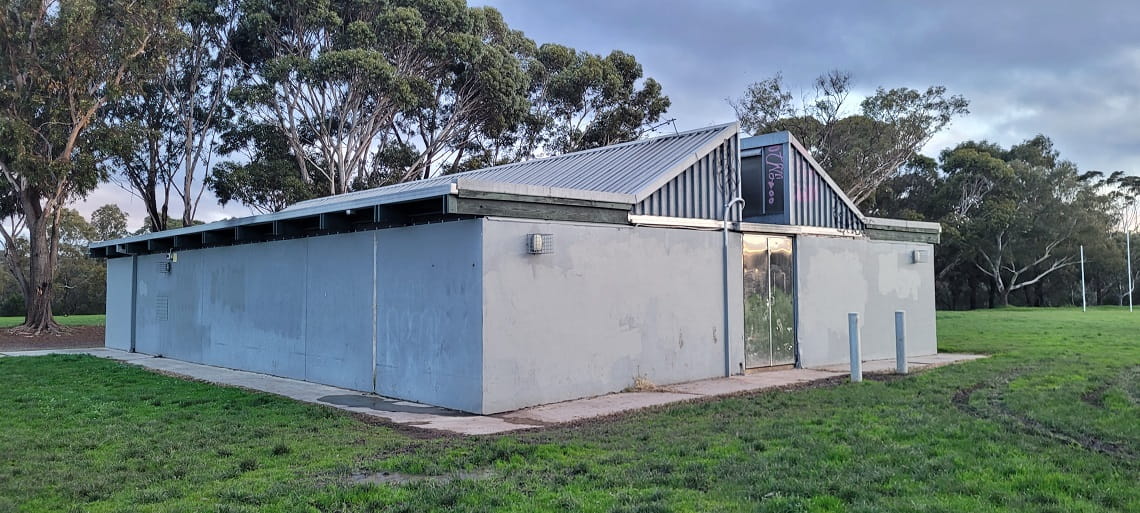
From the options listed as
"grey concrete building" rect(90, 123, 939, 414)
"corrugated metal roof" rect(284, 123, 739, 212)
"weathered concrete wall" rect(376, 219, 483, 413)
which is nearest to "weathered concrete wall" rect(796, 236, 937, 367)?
"grey concrete building" rect(90, 123, 939, 414)

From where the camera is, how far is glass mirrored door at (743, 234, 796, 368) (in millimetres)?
12742

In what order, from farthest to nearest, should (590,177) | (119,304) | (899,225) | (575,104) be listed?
(575,104)
(119,304)
(899,225)
(590,177)

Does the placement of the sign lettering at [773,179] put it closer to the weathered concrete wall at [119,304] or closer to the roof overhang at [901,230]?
the roof overhang at [901,230]

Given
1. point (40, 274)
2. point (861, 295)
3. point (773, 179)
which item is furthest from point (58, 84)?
point (861, 295)

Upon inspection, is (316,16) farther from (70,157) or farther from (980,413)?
(980,413)

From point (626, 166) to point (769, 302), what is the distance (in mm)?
3223

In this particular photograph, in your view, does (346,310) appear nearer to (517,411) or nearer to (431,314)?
(431,314)

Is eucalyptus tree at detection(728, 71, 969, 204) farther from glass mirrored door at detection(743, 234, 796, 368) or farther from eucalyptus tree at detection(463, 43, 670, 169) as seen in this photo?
glass mirrored door at detection(743, 234, 796, 368)

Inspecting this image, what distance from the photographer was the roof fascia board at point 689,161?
1104cm

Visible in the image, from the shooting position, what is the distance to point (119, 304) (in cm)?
1923

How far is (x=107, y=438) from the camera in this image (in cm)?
750

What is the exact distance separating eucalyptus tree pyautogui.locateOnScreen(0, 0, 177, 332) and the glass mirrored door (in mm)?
22289

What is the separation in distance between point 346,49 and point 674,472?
25848 mm

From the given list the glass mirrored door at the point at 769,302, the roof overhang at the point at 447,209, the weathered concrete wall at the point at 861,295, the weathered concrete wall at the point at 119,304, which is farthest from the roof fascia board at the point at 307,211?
the weathered concrete wall at the point at 861,295
